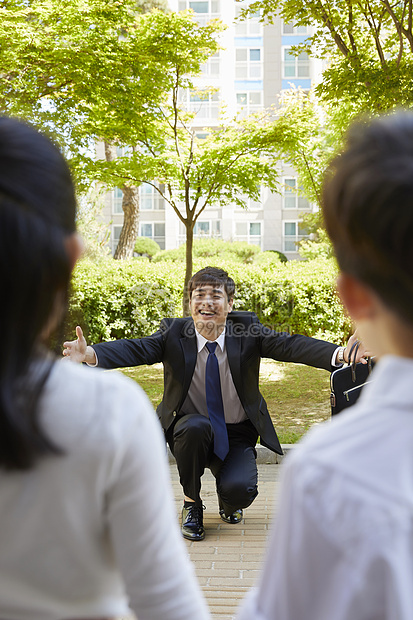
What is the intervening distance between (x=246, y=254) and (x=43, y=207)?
94.5 ft

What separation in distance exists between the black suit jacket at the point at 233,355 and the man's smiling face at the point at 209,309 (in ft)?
0.26

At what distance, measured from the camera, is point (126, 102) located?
840 centimetres

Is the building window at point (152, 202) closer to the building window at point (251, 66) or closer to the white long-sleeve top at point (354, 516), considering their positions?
the building window at point (251, 66)

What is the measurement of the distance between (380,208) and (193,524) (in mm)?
3368

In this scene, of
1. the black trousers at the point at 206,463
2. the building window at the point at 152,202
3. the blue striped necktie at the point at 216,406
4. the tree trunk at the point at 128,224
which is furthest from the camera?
Answer: the building window at the point at 152,202

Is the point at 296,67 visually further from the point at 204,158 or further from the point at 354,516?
the point at 354,516

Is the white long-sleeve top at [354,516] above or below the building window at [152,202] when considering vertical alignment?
below

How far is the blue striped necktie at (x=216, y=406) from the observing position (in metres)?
3.87

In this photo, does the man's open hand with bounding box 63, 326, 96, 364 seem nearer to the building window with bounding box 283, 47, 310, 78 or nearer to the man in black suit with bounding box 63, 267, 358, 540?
the man in black suit with bounding box 63, 267, 358, 540

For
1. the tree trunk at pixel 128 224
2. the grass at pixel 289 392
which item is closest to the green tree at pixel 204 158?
the grass at pixel 289 392

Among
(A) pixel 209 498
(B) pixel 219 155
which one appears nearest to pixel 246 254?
(B) pixel 219 155

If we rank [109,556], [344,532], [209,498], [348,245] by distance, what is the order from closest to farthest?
[344,532] → [348,245] → [109,556] → [209,498]

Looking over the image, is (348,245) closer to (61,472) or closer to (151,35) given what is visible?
(61,472)

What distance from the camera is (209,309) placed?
4121 mm
